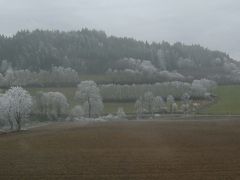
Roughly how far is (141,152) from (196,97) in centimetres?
14696

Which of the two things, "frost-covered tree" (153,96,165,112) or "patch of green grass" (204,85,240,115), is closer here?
"patch of green grass" (204,85,240,115)

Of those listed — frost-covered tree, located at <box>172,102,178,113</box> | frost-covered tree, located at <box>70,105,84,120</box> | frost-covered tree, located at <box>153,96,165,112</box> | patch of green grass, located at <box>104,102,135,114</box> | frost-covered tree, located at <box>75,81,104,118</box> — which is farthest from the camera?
patch of green grass, located at <box>104,102,135,114</box>

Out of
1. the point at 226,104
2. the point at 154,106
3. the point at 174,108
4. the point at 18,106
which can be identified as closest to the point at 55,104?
the point at 154,106

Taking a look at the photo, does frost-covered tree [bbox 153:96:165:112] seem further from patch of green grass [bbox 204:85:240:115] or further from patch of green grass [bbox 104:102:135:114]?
patch of green grass [bbox 204:85:240:115]

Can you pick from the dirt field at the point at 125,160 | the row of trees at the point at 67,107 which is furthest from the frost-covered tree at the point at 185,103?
the dirt field at the point at 125,160

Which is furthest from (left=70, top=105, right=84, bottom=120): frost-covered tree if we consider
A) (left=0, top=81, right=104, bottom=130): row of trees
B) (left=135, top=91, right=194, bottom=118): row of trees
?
(left=135, top=91, right=194, bottom=118): row of trees

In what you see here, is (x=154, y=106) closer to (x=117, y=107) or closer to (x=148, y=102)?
(x=148, y=102)

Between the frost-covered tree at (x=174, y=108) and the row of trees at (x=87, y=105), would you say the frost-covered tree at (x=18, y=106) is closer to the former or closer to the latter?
the row of trees at (x=87, y=105)

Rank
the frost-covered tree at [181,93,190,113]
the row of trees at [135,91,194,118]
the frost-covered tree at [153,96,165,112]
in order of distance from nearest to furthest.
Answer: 1. the frost-covered tree at [181,93,190,113]
2. the row of trees at [135,91,194,118]
3. the frost-covered tree at [153,96,165,112]

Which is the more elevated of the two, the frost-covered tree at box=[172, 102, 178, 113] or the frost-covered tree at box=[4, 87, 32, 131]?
the frost-covered tree at box=[4, 87, 32, 131]

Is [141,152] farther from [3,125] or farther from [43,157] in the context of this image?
[3,125]

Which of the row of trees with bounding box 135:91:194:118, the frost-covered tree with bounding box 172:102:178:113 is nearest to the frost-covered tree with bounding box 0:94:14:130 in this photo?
the row of trees with bounding box 135:91:194:118

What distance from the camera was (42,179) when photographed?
35.2 m

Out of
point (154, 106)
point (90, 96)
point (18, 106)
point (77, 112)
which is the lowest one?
point (77, 112)
